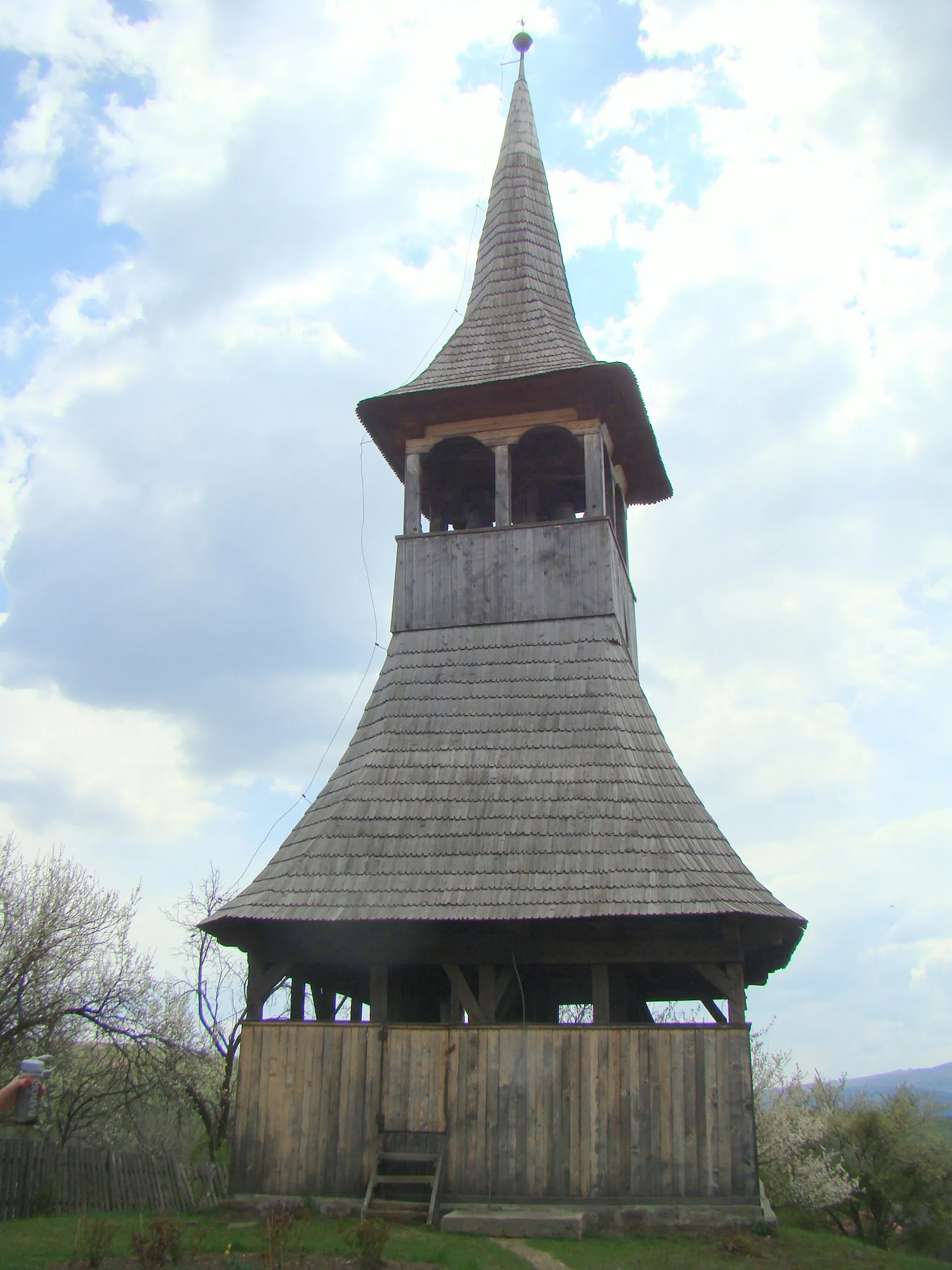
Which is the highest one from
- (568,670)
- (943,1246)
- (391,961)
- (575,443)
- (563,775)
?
(575,443)

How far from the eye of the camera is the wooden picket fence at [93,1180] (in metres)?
11.6

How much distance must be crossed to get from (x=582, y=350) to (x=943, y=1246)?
63.5 feet

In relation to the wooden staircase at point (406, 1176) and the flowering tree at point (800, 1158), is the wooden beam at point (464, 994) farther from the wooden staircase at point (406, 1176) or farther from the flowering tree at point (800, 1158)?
the flowering tree at point (800, 1158)

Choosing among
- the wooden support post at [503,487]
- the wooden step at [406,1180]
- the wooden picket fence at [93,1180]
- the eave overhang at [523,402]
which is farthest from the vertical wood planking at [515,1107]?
the eave overhang at [523,402]

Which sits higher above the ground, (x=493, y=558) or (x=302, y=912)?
(x=493, y=558)

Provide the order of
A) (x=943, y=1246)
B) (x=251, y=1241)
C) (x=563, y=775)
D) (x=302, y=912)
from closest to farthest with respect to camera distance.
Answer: (x=251, y=1241) < (x=302, y=912) < (x=563, y=775) < (x=943, y=1246)

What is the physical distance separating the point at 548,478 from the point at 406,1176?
31.0 ft

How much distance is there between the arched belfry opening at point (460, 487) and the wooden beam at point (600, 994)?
22.9 feet

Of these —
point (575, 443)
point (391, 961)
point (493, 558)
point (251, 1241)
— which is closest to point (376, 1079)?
point (391, 961)

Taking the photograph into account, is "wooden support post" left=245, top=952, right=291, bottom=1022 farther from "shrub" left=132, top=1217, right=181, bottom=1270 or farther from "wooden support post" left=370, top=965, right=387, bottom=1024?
"shrub" left=132, top=1217, right=181, bottom=1270

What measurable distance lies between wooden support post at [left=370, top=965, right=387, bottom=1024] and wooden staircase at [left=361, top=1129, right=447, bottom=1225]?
1.00 m

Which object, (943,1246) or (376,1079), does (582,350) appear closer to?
(376,1079)

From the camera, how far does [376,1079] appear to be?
10.3 metres

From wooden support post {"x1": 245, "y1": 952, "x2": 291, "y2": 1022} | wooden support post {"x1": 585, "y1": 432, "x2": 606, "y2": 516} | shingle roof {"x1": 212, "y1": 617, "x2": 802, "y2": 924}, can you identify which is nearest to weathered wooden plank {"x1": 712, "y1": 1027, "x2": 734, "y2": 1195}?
shingle roof {"x1": 212, "y1": 617, "x2": 802, "y2": 924}
